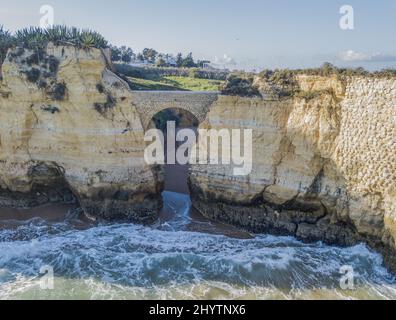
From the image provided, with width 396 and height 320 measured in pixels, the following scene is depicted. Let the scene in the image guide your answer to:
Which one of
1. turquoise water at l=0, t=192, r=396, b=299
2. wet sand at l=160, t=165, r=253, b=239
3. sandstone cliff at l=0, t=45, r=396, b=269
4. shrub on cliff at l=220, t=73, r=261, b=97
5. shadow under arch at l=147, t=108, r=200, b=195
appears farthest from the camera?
shadow under arch at l=147, t=108, r=200, b=195

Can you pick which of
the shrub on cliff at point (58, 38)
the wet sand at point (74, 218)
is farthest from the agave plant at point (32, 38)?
the wet sand at point (74, 218)

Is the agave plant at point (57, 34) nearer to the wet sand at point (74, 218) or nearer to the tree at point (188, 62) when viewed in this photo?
the wet sand at point (74, 218)

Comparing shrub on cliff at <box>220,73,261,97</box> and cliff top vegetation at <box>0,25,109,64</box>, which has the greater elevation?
cliff top vegetation at <box>0,25,109,64</box>

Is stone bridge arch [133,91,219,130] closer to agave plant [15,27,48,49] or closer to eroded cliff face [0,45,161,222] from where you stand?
eroded cliff face [0,45,161,222]

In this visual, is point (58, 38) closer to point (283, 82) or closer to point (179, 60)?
point (283, 82)

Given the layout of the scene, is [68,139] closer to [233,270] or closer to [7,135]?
[7,135]

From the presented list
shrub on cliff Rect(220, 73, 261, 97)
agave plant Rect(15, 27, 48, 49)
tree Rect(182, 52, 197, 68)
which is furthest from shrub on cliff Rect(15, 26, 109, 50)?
tree Rect(182, 52, 197, 68)
